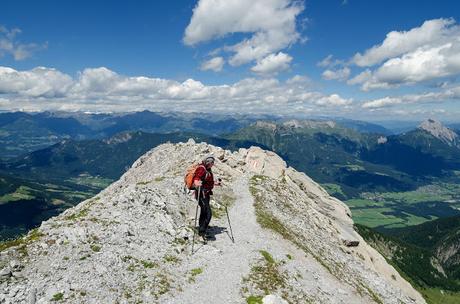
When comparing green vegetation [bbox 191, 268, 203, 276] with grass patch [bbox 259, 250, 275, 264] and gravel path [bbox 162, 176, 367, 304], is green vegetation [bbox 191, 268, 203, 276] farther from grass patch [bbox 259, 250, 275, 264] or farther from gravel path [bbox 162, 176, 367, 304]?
grass patch [bbox 259, 250, 275, 264]

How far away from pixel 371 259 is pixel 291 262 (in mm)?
36791

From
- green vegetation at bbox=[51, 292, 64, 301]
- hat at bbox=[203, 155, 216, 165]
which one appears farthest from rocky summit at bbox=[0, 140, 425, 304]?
hat at bbox=[203, 155, 216, 165]

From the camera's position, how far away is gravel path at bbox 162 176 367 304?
24406 millimetres

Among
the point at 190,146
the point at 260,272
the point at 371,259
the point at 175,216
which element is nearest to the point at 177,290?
the point at 260,272

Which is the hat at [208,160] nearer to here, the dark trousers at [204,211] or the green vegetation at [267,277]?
the dark trousers at [204,211]

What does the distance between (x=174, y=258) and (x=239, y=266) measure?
482cm

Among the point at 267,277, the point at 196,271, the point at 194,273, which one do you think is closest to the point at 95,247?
the point at 194,273

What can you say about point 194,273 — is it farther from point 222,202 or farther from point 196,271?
point 222,202

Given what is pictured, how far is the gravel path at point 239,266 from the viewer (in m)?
24.4

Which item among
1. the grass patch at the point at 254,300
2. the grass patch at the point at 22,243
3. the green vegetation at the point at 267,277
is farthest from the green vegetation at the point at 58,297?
the green vegetation at the point at 267,277

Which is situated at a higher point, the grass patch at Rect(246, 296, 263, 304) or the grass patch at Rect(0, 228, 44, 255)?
the grass patch at Rect(0, 228, 44, 255)

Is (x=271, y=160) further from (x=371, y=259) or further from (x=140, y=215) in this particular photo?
(x=140, y=215)

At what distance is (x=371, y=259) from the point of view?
213 ft

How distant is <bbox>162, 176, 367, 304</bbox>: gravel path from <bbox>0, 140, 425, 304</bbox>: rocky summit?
0.08 metres
